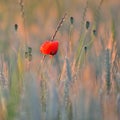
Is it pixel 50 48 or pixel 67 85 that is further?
pixel 50 48

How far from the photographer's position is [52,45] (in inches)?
41.9

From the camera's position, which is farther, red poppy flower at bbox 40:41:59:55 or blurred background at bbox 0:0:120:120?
red poppy flower at bbox 40:41:59:55

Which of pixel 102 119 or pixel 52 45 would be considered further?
pixel 52 45

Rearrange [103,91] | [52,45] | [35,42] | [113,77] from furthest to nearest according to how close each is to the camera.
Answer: [35,42]
[52,45]
[113,77]
[103,91]

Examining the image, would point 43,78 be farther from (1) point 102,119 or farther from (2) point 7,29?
(2) point 7,29

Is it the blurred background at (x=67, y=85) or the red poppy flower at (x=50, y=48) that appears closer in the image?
the blurred background at (x=67, y=85)

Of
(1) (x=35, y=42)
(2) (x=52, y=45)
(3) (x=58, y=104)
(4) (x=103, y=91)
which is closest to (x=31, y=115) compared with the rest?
(3) (x=58, y=104)

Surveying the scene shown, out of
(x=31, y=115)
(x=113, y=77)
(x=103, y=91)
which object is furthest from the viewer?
(x=113, y=77)

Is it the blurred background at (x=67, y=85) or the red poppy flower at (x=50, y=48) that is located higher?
the red poppy flower at (x=50, y=48)

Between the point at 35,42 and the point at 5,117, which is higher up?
the point at 35,42

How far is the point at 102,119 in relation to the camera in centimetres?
63

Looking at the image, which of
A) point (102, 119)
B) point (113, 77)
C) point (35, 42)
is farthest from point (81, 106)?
point (35, 42)

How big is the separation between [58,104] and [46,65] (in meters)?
0.32

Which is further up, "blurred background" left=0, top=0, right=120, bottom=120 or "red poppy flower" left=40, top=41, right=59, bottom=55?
"red poppy flower" left=40, top=41, right=59, bottom=55
